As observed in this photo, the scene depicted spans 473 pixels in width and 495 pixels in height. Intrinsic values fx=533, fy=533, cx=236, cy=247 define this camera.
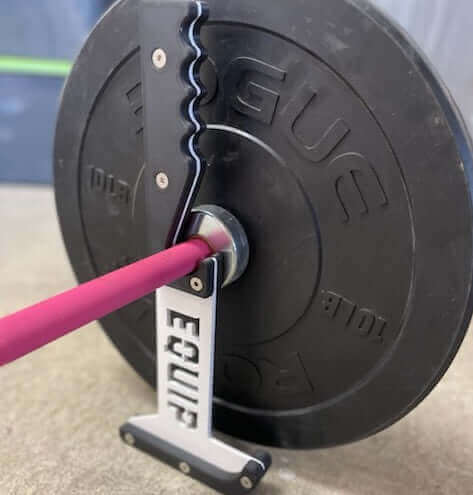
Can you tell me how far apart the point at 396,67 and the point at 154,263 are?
0.33 meters

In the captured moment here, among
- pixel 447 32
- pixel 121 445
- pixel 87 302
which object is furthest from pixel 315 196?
pixel 447 32

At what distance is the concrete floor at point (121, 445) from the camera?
74 centimetres

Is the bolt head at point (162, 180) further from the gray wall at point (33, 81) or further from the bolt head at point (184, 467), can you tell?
the gray wall at point (33, 81)

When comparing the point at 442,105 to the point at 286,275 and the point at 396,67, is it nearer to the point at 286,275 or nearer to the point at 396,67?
the point at 396,67

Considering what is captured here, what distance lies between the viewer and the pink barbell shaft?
1.50 ft

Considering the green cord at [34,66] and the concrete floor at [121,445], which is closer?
the concrete floor at [121,445]

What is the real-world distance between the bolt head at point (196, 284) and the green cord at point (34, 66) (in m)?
1.58

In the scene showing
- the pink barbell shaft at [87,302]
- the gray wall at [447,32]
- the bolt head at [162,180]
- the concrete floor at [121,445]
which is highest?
the gray wall at [447,32]

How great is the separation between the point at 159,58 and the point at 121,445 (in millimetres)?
569

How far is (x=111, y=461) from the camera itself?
78 cm

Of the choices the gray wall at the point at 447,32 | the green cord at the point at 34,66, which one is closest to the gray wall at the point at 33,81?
the green cord at the point at 34,66

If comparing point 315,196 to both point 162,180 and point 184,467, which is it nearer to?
point 162,180

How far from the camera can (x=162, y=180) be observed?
25.5 inches

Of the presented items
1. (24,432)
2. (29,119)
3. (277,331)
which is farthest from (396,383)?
(29,119)
